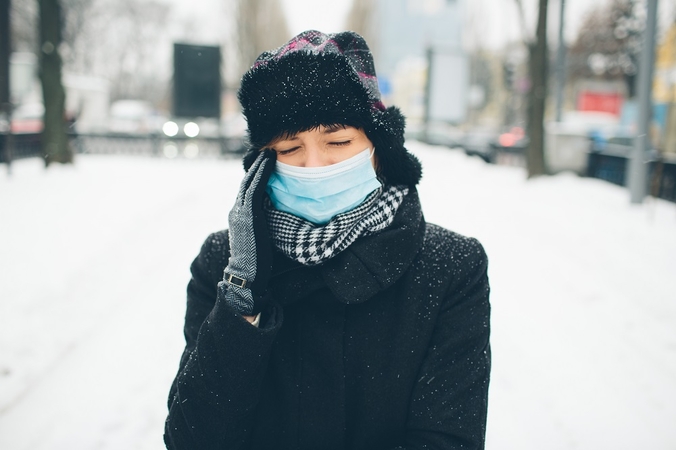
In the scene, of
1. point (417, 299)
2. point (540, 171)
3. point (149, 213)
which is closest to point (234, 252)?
point (417, 299)

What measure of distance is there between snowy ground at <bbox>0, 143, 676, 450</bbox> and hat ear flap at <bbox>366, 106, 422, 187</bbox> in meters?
1.84

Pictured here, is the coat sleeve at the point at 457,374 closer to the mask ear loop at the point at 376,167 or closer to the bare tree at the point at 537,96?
the mask ear loop at the point at 376,167

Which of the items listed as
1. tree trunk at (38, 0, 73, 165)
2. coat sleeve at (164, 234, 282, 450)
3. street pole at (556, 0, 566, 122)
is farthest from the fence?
coat sleeve at (164, 234, 282, 450)

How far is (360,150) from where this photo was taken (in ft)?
5.13

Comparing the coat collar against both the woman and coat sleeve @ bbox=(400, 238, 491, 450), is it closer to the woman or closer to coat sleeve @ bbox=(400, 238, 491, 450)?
the woman

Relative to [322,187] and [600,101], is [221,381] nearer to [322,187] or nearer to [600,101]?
[322,187]

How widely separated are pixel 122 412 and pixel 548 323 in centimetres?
316

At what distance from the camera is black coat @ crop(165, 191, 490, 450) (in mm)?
1353

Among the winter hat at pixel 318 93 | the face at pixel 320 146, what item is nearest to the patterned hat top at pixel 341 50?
the winter hat at pixel 318 93

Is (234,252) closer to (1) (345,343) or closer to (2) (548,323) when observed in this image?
(1) (345,343)

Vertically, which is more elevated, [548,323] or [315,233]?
[315,233]

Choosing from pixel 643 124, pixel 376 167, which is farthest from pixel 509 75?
pixel 376 167

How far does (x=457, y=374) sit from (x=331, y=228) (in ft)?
1.56

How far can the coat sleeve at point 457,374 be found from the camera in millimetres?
1342
